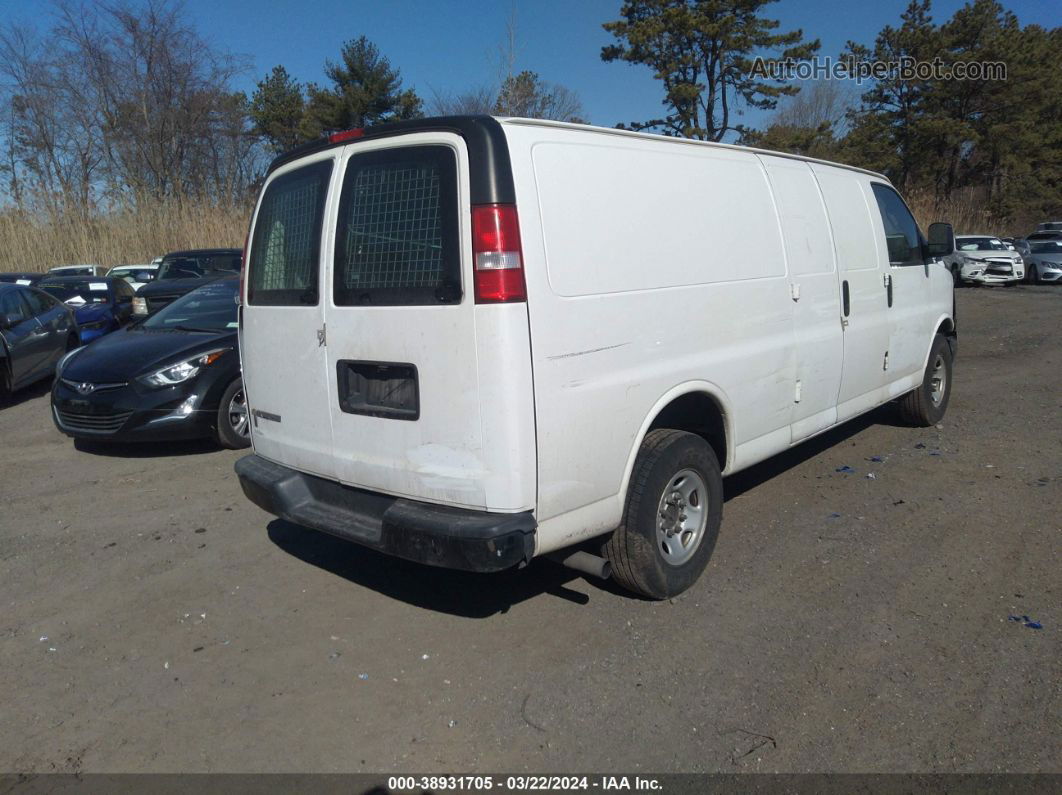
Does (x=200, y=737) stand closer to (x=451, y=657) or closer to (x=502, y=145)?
(x=451, y=657)

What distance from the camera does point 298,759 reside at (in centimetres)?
298

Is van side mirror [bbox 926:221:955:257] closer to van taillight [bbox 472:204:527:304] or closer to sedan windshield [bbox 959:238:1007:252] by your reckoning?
van taillight [bbox 472:204:527:304]

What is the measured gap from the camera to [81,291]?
13.7 m

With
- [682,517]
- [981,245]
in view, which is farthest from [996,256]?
[682,517]

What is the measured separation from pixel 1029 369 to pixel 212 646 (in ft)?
34.5

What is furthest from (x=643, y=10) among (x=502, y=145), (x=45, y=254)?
(x=502, y=145)

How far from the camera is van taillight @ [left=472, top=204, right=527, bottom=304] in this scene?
3152mm

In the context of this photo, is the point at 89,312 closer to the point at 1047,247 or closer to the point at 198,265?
the point at 198,265

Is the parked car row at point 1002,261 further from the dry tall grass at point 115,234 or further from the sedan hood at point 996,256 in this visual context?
the dry tall grass at point 115,234

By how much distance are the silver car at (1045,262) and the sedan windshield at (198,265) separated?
2492 centimetres

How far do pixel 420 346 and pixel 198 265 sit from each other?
13.5 metres

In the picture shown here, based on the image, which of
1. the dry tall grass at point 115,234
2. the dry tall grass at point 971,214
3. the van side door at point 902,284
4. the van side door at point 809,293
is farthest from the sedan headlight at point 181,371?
the dry tall grass at point 971,214

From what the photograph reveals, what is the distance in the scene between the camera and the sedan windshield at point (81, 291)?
13625 mm

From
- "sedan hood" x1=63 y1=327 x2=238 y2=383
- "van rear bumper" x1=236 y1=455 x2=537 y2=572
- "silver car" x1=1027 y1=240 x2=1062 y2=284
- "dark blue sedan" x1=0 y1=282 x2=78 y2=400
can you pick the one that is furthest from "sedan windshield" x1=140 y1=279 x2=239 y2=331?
"silver car" x1=1027 y1=240 x2=1062 y2=284
